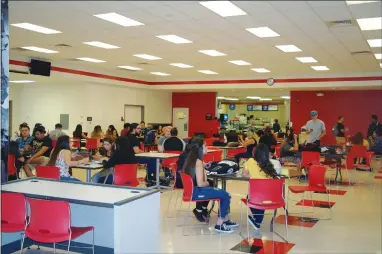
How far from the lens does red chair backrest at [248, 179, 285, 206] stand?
175 inches

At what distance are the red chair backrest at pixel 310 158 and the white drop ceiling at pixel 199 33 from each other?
218cm

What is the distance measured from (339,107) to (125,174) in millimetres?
12139

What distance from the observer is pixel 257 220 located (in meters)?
5.10

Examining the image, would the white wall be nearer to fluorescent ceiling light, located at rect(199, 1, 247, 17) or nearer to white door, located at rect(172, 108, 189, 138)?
white door, located at rect(172, 108, 189, 138)

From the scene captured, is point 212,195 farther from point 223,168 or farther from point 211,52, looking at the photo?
point 211,52

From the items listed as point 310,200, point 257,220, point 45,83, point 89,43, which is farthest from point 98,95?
point 257,220

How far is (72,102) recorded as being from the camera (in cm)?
1389

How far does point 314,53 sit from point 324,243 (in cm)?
603

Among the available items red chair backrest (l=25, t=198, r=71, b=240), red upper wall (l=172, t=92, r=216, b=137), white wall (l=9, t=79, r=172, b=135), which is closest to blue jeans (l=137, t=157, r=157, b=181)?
red chair backrest (l=25, t=198, r=71, b=240)

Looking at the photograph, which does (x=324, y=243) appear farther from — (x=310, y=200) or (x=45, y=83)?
(x=45, y=83)

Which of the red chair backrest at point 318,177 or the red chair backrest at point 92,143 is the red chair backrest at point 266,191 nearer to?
the red chair backrest at point 318,177

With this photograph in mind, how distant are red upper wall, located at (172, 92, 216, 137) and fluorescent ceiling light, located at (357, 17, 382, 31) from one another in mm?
10790

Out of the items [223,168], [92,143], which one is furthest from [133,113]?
[223,168]

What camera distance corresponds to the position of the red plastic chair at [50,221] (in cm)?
322
